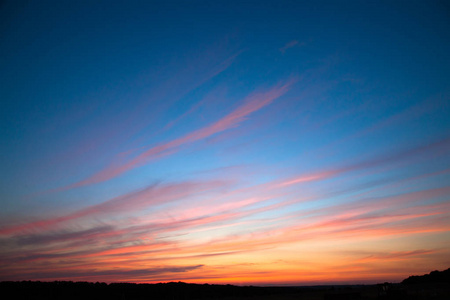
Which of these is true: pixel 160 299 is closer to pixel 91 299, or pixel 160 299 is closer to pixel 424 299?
pixel 91 299

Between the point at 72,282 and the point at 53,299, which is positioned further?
the point at 72,282

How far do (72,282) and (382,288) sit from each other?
154062mm

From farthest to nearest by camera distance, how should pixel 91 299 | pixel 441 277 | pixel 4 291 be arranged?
pixel 441 277
pixel 4 291
pixel 91 299

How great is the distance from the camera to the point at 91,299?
10175cm

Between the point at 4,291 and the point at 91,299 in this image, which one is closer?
the point at 91,299

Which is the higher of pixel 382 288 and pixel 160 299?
pixel 382 288

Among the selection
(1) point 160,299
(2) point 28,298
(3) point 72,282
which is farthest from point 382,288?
(3) point 72,282

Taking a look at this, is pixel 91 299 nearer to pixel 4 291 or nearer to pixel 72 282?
pixel 4 291

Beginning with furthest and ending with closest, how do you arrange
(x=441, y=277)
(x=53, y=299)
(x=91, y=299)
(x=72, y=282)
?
Result: (x=72, y=282), (x=441, y=277), (x=91, y=299), (x=53, y=299)

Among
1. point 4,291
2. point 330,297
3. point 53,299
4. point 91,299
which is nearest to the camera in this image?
point 330,297

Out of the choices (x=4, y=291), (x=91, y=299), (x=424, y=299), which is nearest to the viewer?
(x=424, y=299)

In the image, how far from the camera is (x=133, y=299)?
10969 centimetres

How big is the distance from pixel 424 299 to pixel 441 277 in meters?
98.3

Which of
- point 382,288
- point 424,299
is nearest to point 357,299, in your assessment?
point 382,288
